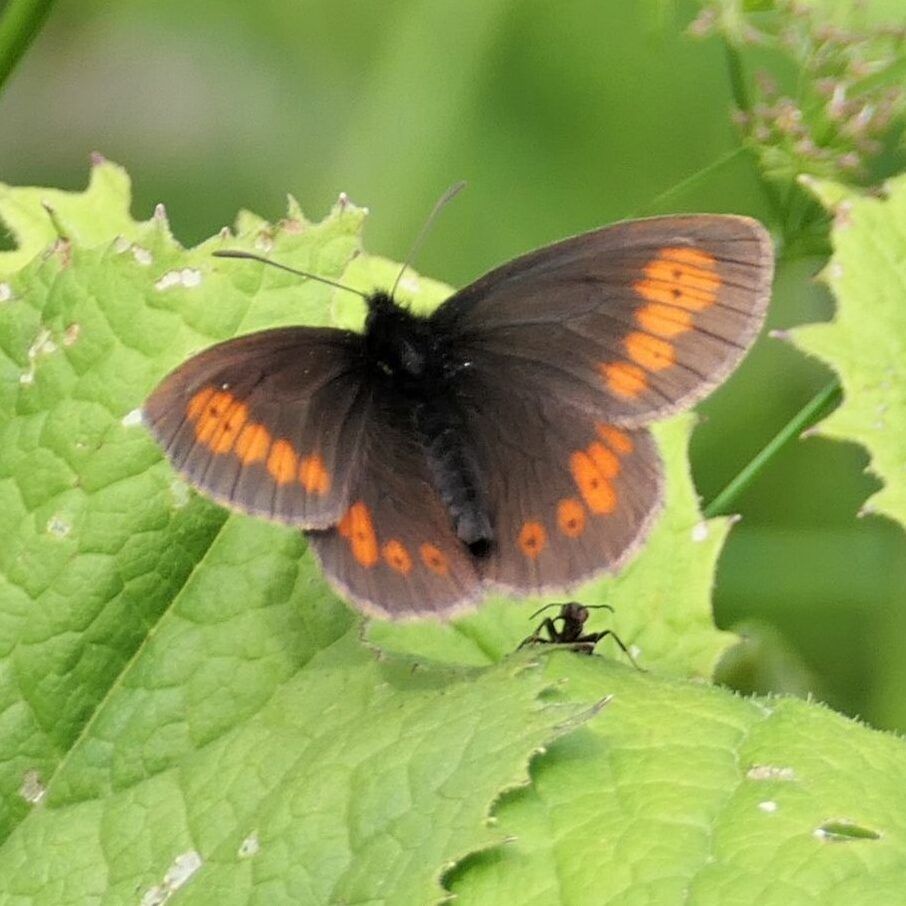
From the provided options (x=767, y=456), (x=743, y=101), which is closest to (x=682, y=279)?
(x=767, y=456)

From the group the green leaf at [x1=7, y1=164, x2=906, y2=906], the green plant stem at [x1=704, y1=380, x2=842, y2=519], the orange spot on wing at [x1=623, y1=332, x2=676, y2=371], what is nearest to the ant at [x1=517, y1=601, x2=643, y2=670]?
the green leaf at [x1=7, y1=164, x2=906, y2=906]

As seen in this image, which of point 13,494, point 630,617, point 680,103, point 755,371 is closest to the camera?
point 13,494

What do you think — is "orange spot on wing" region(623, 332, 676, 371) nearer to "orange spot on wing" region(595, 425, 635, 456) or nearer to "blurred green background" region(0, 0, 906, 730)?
"orange spot on wing" region(595, 425, 635, 456)

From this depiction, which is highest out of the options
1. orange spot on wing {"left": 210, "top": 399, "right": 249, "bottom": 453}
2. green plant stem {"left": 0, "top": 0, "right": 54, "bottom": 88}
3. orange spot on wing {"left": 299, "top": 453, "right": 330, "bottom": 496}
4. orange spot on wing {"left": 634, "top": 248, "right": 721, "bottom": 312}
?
green plant stem {"left": 0, "top": 0, "right": 54, "bottom": 88}

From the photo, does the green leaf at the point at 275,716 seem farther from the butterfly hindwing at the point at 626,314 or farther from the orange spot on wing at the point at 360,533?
the butterfly hindwing at the point at 626,314

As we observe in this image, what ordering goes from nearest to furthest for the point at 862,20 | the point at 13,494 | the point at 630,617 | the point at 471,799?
the point at 471,799 < the point at 13,494 < the point at 630,617 < the point at 862,20

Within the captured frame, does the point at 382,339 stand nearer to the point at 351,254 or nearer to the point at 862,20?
the point at 351,254

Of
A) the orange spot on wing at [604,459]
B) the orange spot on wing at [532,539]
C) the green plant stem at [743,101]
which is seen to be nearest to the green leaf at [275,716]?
the orange spot on wing at [532,539]

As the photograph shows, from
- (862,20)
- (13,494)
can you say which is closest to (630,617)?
(13,494)
